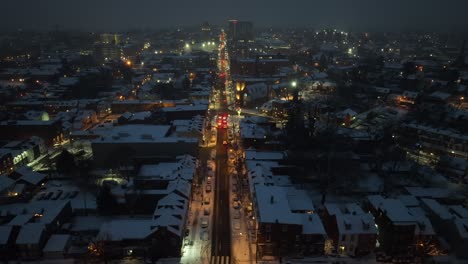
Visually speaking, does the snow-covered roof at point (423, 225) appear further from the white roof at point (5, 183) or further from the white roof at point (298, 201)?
the white roof at point (5, 183)

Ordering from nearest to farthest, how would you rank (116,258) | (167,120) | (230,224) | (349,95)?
(116,258) < (230,224) < (167,120) < (349,95)

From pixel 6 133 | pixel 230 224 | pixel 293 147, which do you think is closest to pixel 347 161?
pixel 293 147

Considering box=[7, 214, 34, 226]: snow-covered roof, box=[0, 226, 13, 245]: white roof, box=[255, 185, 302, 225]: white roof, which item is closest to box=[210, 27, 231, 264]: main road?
box=[255, 185, 302, 225]: white roof

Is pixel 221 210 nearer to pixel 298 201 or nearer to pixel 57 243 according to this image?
pixel 298 201

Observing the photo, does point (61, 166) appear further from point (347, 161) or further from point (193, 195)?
point (347, 161)

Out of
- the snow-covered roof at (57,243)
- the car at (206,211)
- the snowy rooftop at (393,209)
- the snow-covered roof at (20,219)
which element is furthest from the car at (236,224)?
the snow-covered roof at (20,219)

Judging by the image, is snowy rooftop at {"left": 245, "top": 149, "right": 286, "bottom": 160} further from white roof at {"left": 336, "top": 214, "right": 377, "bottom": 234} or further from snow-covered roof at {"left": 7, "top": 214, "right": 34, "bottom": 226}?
snow-covered roof at {"left": 7, "top": 214, "right": 34, "bottom": 226}
